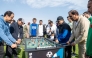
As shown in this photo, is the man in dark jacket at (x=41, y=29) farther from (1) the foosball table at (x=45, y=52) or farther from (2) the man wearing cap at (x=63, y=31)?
(1) the foosball table at (x=45, y=52)

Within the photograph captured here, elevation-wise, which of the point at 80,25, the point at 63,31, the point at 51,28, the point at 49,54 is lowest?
the point at 49,54

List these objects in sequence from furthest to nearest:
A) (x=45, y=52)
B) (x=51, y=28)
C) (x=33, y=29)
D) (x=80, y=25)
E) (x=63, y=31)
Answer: (x=51, y=28) < (x=33, y=29) < (x=63, y=31) < (x=80, y=25) < (x=45, y=52)

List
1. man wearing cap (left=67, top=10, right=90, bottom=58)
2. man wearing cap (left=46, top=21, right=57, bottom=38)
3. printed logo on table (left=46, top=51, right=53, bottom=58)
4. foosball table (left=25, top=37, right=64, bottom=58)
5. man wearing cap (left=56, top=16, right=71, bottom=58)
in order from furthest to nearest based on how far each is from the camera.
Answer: man wearing cap (left=46, top=21, right=57, bottom=38)
man wearing cap (left=56, top=16, right=71, bottom=58)
man wearing cap (left=67, top=10, right=90, bottom=58)
printed logo on table (left=46, top=51, right=53, bottom=58)
foosball table (left=25, top=37, right=64, bottom=58)

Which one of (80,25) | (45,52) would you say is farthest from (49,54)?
(80,25)

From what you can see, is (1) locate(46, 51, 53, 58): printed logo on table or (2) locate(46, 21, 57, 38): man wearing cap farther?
(2) locate(46, 21, 57, 38): man wearing cap

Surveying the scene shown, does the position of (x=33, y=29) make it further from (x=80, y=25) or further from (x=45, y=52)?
(x=45, y=52)

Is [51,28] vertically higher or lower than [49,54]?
higher

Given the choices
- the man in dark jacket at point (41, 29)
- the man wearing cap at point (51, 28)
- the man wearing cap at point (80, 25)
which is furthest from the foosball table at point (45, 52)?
the man wearing cap at point (51, 28)

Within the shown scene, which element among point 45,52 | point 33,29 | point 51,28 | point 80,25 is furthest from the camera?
point 51,28

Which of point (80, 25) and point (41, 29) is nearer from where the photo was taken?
point (80, 25)

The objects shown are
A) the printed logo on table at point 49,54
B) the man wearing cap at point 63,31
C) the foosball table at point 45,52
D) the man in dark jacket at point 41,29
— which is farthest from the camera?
the man in dark jacket at point 41,29

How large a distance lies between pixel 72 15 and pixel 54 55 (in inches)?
53.2

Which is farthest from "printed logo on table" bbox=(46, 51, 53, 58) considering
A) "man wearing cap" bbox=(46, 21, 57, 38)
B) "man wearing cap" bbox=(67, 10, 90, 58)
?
"man wearing cap" bbox=(46, 21, 57, 38)

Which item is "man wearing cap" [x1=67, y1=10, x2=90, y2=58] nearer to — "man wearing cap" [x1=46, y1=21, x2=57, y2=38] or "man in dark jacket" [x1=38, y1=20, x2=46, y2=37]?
"man in dark jacket" [x1=38, y1=20, x2=46, y2=37]
